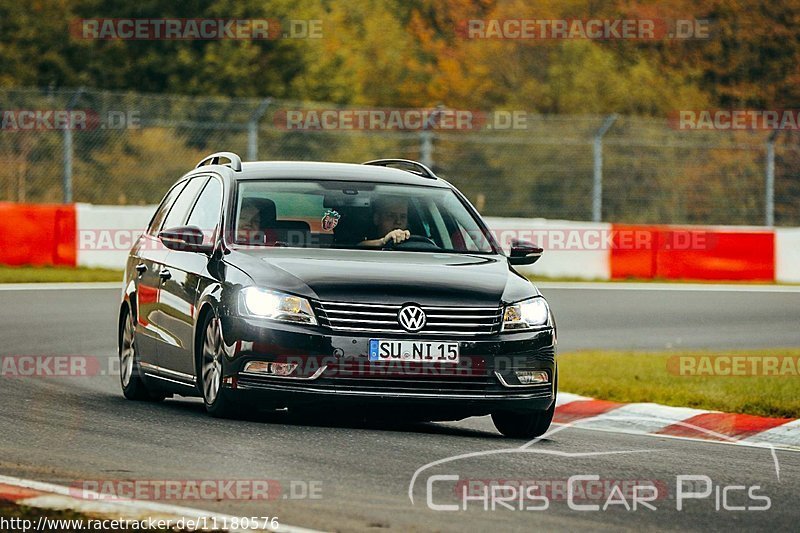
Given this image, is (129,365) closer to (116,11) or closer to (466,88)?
(116,11)

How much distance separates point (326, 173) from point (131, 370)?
6.57 feet

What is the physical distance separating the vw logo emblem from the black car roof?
1.74 m

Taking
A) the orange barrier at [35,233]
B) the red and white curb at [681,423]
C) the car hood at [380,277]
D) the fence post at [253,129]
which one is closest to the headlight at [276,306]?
the car hood at [380,277]

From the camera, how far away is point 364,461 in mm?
8477

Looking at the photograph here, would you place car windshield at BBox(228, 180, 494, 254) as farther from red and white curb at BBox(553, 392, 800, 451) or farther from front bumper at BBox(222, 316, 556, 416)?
red and white curb at BBox(553, 392, 800, 451)

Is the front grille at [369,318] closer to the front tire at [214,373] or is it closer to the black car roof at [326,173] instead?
the front tire at [214,373]

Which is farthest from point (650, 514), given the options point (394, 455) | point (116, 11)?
point (116, 11)

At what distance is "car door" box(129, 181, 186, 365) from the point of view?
441 inches

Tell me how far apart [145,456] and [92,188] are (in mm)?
22321

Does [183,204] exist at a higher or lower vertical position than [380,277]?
higher

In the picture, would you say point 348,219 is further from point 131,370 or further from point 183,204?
point 131,370

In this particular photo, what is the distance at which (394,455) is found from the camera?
28.8 feet

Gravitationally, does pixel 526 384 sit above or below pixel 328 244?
below

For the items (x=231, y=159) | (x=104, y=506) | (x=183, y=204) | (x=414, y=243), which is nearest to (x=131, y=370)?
(x=183, y=204)
